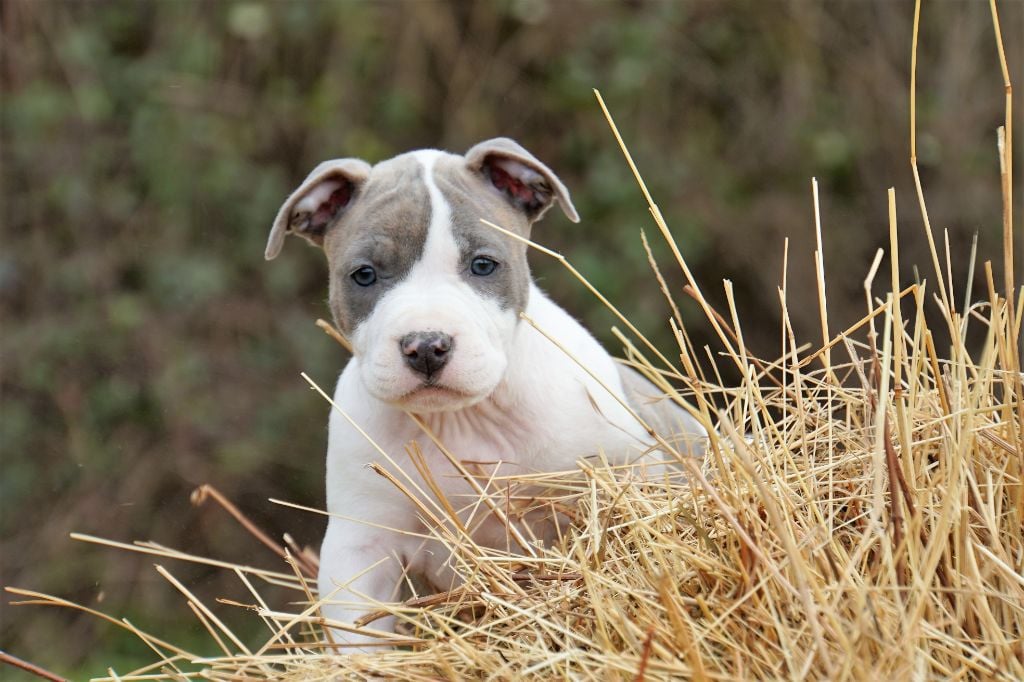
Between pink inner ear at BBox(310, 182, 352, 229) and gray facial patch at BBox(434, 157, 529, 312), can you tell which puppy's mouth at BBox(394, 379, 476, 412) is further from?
pink inner ear at BBox(310, 182, 352, 229)

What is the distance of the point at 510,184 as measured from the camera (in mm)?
4258

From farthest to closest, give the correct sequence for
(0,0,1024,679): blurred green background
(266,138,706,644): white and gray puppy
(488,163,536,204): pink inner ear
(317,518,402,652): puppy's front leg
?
1. (0,0,1024,679): blurred green background
2. (488,163,536,204): pink inner ear
3. (317,518,402,652): puppy's front leg
4. (266,138,706,644): white and gray puppy

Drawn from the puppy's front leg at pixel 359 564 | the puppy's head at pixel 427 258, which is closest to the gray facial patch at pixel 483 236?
the puppy's head at pixel 427 258

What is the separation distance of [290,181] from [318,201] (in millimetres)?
4107

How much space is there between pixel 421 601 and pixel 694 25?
5804 millimetres

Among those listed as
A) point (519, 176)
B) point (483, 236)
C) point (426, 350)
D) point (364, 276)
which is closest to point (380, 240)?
point (364, 276)

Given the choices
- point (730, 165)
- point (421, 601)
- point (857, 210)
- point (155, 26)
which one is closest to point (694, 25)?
point (730, 165)

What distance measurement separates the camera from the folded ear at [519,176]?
13.4 ft

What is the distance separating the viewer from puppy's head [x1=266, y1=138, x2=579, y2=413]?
3.54 m

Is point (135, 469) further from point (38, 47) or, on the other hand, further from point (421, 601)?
point (421, 601)

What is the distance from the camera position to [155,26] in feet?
26.9

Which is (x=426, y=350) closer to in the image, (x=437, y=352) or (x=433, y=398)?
(x=437, y=352)

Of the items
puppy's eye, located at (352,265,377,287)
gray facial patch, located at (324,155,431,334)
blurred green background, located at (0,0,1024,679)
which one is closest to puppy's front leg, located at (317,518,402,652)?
gray facial patch, located at (324,155,431,334)

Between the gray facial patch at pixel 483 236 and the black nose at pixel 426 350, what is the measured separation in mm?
328
